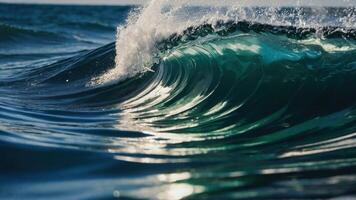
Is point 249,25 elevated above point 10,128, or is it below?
above

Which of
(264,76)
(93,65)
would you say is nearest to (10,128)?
(264,76)

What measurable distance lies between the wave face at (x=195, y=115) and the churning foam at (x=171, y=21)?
2cm

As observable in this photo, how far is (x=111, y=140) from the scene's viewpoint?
13.2 feet

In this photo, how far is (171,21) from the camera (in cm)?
708

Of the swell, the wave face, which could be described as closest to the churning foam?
the wave face

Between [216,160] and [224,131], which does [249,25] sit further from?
[216,160]

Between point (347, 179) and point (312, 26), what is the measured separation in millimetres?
3547

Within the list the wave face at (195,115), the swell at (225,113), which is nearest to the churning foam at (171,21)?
the wave face at (195,115)

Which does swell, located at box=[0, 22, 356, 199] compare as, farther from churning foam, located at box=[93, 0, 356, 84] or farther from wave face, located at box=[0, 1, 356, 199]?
churning foam, located at box=[93, 0, 356, 84]

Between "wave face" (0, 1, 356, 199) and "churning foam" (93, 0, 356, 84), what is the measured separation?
2 cm

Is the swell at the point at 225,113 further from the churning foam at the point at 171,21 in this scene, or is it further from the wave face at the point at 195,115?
the churning foam at the point at 171,21

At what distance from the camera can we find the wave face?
3.03 m

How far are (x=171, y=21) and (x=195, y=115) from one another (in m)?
2.33

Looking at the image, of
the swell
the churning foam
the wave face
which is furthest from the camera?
the churning foam
